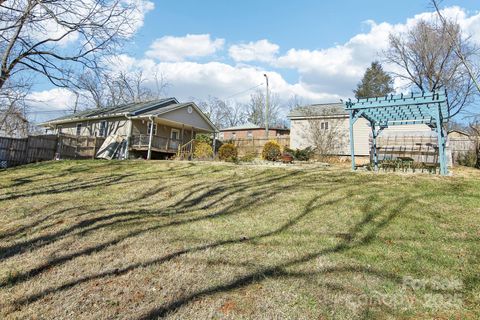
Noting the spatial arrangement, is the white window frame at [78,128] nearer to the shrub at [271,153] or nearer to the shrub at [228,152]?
the shrub at [228,152]

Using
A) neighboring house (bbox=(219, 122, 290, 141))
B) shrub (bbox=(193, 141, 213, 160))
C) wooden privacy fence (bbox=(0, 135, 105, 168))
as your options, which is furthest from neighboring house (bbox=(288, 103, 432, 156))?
wooden privacy fence (bbox=(0, 135, 105, 168))

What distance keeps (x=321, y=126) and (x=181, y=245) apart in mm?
21065

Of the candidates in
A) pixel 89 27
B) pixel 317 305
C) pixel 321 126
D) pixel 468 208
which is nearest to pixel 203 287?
pixel 317 305

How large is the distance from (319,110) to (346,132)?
3077 millimetres

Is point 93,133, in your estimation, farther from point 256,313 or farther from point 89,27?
point 256,313

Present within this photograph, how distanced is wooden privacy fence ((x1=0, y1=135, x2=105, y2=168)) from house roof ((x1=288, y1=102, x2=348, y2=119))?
51.2 feet

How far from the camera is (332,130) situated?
2266 cm

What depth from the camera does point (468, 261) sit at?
354 centimetres

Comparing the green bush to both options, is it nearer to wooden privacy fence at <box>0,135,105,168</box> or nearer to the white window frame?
wooden privacy fence at <box>0,135,105,168</box>

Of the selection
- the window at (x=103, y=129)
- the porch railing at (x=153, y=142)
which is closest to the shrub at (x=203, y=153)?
the porch railing at (x=153, y=142)

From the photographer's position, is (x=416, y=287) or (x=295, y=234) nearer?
(x=416, y=287)

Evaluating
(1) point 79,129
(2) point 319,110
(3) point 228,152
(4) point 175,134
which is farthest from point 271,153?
(1) point 79,129

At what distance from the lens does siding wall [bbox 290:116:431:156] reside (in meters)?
22.3

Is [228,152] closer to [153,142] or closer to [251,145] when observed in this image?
[153,142]
